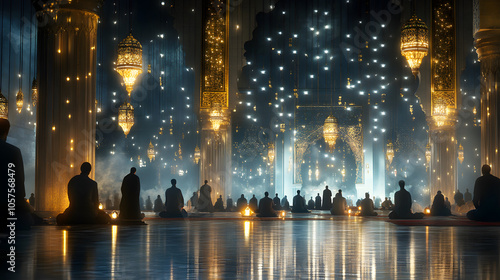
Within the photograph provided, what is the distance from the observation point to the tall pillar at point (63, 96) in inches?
362

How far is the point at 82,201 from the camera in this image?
7316 mm

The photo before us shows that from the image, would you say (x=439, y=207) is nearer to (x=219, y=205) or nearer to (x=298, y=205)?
(x=298, y=205)

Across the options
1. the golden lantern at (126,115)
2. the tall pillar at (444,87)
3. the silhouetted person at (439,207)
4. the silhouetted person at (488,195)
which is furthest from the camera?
the tall pillar at (444,87)

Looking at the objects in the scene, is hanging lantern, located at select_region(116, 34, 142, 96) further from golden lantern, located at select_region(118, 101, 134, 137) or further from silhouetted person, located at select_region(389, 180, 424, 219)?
silhouetted person, located at select_region(389, 180, 424, 219)

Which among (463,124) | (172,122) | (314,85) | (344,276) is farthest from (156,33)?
(344,276)

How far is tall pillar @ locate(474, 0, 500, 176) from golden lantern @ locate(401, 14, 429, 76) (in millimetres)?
832

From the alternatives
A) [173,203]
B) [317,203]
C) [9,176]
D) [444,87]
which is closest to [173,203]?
[173,203]

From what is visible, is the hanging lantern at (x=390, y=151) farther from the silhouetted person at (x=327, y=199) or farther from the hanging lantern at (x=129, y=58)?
the hanging lantern at (x=129, y=58)

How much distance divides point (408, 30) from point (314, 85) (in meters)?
12.0

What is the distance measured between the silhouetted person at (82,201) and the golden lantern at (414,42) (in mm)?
6102

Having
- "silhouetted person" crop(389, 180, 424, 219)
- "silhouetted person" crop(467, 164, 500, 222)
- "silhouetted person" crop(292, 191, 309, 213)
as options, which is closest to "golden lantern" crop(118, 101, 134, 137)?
"silhouetted person" crop(292, 191, 309, 213)

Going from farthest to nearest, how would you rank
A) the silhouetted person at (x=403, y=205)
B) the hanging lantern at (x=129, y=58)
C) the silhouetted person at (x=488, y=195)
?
the hanging lantern at (x=129, y=58) < the silhouetted person at (x=403, y=205) < the silhouetted person at (x=488, y=195)

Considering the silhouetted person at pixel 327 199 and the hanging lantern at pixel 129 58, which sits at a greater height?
the hanging lantern at pixel 129 58

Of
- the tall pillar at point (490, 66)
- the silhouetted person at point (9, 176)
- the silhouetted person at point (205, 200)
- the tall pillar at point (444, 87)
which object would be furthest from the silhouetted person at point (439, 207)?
the silhouetted person at point (9, 176)
